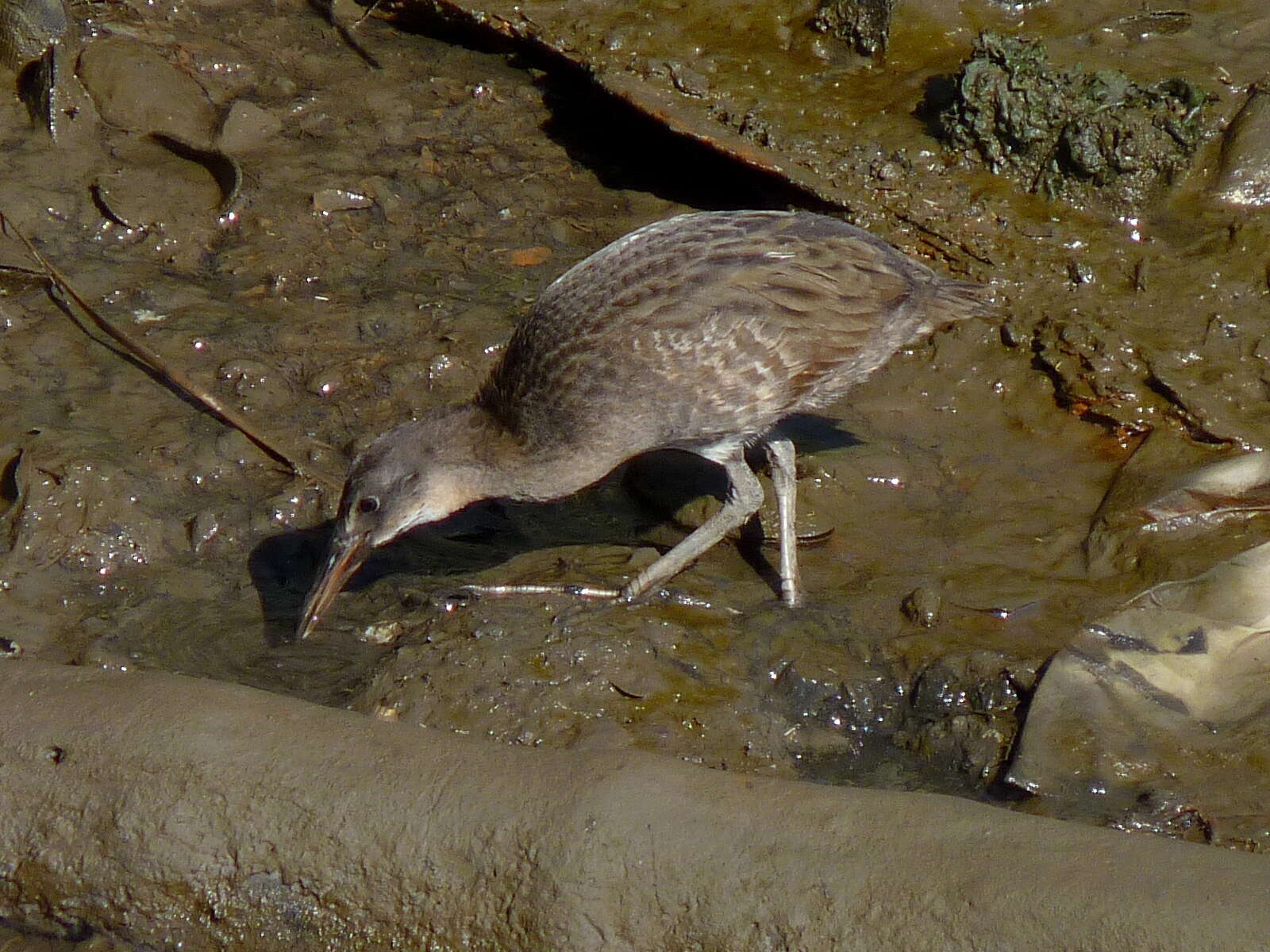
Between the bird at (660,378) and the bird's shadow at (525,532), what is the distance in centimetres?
21

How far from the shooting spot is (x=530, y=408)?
15.0 feet

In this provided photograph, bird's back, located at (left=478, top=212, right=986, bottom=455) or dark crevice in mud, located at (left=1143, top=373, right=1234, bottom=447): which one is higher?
bird's back, located at (left=478, top=212, right=986, bottom=455)

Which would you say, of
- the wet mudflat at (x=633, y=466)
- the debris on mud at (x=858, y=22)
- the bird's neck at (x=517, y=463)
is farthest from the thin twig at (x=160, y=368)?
the debris on mud at (x=858, y=22)

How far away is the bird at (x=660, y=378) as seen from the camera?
4445mm

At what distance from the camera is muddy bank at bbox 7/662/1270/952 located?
288cm

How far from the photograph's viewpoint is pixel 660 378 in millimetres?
4438

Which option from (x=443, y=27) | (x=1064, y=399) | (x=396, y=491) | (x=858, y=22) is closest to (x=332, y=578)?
(x=396, y=491)

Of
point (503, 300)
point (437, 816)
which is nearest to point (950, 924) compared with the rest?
point (437, 816)

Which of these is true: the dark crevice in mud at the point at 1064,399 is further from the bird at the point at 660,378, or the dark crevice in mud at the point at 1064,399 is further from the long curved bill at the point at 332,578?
the long curved bill at the point at 332,578

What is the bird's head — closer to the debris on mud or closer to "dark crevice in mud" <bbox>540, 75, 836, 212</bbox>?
"dark crevice in mud" <bbox>540, 75, 836, 212</bbox>

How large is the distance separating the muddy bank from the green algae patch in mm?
3556

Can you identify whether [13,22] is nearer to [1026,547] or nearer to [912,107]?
[912,107]

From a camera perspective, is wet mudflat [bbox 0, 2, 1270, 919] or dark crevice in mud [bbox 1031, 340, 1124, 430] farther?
dark crevice in mud [bbox 1031, 340, 1124, 430]

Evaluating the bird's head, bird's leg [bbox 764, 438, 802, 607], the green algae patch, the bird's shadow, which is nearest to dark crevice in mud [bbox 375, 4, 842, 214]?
the green algae patch
